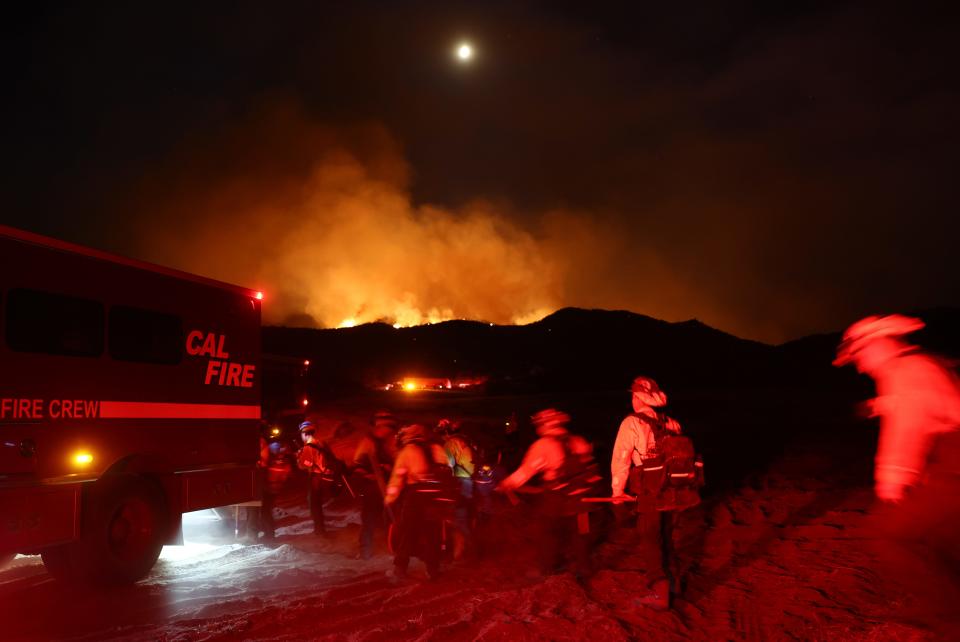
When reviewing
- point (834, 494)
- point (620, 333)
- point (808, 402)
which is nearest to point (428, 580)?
point (834, 494)

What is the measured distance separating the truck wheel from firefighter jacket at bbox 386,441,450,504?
2.81 m

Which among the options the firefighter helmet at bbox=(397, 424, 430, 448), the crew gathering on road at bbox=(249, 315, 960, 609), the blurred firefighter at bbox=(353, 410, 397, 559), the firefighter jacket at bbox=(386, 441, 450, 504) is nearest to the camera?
the crew gathering on road at bbox=(249, 315, 960, 609)

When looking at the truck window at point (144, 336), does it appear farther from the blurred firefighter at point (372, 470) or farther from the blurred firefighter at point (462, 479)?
the blurred firefighter at point (462, 479)

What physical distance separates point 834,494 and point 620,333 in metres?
103

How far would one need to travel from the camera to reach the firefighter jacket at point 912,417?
164 inches

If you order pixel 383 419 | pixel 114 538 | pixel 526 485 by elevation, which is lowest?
pixel 114 538

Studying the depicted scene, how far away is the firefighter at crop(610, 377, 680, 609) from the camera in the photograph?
A: 658 centimetres

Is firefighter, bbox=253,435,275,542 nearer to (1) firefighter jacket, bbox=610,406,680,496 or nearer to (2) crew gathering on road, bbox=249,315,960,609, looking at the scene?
(2) crew gathering on road, bbox=249,315,960,609

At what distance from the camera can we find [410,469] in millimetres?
7953

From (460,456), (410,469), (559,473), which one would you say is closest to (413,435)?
(410,469)

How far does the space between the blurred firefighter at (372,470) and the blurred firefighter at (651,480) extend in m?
3.72

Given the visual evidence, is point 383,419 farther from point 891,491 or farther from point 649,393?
point 891,491

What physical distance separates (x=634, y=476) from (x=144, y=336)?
5.76 meters

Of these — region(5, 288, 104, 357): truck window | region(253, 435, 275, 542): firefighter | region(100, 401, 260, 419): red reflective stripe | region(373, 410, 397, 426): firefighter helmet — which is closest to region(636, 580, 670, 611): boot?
region(373, 410, 397, 426): firefighter helmet
